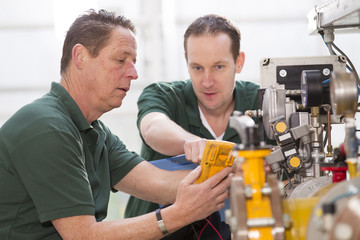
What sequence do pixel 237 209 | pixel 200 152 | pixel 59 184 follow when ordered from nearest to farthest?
pixel 237 209
pixel 59 184
pixel 200 152

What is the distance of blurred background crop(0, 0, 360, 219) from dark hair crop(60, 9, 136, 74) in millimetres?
2498

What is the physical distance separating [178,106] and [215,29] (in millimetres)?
408

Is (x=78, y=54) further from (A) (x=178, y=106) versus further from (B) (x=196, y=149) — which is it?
(A) (x=178, y=106)

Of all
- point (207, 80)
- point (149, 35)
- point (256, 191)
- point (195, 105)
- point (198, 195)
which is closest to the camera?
point (256, 191)

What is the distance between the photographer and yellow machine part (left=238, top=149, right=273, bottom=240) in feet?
2.95

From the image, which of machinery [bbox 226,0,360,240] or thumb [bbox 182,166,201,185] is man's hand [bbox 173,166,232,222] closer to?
thumb [bbox 182,166,201,185]

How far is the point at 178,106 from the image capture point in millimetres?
2330

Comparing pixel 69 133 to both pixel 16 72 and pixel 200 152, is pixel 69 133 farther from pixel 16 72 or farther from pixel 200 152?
pixel 16 72

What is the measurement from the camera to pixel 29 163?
4.62 ft

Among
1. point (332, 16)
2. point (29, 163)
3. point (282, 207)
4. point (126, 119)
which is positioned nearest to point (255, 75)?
point (126, 119)

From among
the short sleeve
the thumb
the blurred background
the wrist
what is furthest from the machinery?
the blurred background

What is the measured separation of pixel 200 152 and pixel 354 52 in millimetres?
1202

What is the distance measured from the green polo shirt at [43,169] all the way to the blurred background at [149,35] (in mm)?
2748

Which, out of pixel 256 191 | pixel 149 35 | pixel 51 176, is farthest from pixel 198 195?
pixel 149 35
